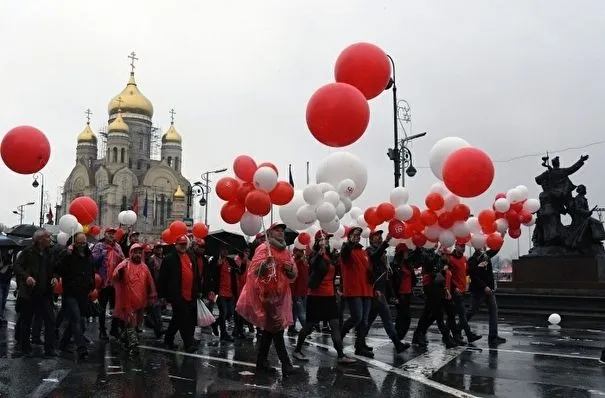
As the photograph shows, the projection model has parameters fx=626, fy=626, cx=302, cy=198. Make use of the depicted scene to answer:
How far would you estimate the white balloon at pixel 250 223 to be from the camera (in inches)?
408

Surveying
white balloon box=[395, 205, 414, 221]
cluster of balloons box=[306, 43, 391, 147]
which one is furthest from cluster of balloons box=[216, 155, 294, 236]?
white balloon box=[395, 205, 414, 221]

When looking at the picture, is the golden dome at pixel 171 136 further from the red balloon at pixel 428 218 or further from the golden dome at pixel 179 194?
the red balloon at pixel 428 218

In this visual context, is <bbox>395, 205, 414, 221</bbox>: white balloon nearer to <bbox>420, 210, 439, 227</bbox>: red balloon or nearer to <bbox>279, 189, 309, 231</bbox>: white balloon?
<bbox>420, 210, 439, 227</bbox>: red balloon

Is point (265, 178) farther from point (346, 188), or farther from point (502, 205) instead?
point (502, 205)

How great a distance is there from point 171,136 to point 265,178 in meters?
84.1

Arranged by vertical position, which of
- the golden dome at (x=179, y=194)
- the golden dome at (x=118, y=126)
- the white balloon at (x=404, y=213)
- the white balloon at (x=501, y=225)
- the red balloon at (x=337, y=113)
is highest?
the golden dome at (x=118, y=126)

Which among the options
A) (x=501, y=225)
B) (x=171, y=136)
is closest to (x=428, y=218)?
(x=501, y=225)

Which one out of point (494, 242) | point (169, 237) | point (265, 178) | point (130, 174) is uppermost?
point (130, 174)

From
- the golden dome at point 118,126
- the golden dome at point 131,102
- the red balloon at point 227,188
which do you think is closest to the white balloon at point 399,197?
the red balloon at point 227,188

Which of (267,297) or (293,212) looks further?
(293,212)

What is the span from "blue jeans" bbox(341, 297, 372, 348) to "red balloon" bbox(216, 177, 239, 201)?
9.71ft

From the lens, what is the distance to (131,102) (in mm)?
83500

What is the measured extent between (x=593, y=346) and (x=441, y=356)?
3.02 metres

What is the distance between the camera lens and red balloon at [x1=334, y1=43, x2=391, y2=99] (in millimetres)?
9773
